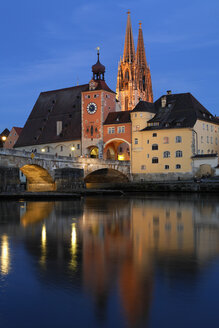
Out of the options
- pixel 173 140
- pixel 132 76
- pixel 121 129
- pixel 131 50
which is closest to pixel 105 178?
pixel 121 129

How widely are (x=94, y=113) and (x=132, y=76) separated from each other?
131 ft

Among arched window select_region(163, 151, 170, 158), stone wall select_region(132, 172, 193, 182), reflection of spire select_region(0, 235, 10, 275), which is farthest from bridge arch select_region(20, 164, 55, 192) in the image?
reflection of spire select_region(0, 235, 10, 275)

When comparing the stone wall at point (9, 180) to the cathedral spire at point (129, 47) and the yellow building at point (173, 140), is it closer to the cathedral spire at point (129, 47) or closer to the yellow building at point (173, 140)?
the yellow building at point (173, 140)

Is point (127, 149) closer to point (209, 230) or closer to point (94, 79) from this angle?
point (94, 79)

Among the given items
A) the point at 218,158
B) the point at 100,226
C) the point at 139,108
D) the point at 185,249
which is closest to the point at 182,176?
the point at 218,158

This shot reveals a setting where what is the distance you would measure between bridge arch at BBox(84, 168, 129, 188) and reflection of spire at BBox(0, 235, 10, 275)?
52.7 metres

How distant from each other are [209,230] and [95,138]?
5581cm

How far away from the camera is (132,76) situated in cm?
11062

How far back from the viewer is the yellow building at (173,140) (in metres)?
64.6

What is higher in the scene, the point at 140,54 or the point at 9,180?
the point at 140,54

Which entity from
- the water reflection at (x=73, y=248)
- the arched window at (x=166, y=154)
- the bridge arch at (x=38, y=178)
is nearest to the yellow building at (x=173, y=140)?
the arched window at (x=166, y=154)

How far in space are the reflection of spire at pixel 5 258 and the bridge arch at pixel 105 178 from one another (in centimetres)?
5268

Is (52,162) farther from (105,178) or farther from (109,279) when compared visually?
(109,279)

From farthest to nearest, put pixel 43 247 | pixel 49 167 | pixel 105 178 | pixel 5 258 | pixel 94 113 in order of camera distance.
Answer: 1. pixel 94 113
2. pixel 105 178
3. pixel 49 167
4. pixel 43 247
5. pixel 5 258
